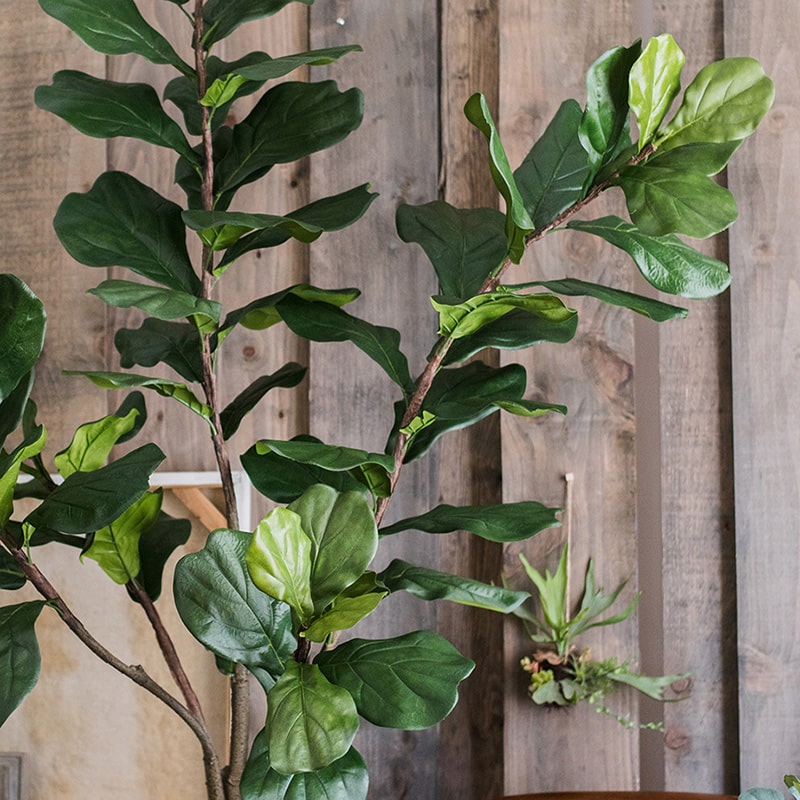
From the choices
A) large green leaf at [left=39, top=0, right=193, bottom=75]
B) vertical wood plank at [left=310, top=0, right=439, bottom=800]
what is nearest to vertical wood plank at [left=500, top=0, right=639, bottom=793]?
vertical wood plank at [left=310, top=0, right=439, bottom=800]

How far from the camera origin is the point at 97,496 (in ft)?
2.58

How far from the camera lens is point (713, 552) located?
1.31m

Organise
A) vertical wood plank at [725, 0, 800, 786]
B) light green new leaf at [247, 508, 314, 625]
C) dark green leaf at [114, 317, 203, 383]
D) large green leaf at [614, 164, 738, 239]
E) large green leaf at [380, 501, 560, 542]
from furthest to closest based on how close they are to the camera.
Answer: vertical wood plank at [725, 0, 800, 786], dark green leaf at [114, 317, 203, 383], large green leaf at [380, 501, 560, 542], large green leaf at [614, 164, 738, 239], light green new leaf at [247, 508, 314, 625]

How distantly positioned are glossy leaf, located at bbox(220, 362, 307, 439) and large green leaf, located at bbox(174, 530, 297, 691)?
26cm

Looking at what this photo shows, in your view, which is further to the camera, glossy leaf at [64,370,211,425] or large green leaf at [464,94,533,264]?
glossy leaf at [64,370,211,425]

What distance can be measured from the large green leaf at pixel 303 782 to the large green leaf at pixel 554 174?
50cm

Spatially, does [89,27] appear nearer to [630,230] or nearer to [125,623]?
[630,230]

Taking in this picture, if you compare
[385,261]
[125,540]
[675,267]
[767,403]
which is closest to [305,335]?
[125,540]

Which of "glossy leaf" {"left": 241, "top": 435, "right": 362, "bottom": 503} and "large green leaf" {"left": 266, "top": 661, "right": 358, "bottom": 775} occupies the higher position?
"glossy leaf" {"left": 241, "top": 435, "right": 362, "bottom": 503}

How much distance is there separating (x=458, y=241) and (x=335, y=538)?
0.41 meters

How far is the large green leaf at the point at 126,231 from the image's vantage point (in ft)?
2.91

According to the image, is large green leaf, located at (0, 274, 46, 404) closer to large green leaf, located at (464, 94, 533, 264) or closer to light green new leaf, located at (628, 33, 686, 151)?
large green leaf, located at (464, 94, 533, 264)

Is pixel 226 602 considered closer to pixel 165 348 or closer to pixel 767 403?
pixel 165 348

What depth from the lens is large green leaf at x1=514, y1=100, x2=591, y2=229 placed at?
0.88m
